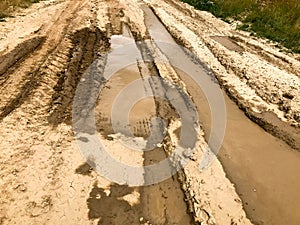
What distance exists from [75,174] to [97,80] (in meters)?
2.90

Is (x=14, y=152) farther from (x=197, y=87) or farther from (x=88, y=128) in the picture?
(x=197, y=87)

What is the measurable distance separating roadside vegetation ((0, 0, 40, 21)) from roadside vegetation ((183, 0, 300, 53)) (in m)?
6.87

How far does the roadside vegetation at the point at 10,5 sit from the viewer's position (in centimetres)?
1151

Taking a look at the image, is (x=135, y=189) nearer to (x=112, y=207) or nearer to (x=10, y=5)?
(x=112, y=207)

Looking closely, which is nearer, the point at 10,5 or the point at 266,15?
the point at 266,15

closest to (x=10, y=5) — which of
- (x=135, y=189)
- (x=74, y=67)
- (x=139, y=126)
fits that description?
(x=74, y=67)

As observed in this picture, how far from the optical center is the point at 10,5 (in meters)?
12.4

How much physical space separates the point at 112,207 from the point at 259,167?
2.41 metres

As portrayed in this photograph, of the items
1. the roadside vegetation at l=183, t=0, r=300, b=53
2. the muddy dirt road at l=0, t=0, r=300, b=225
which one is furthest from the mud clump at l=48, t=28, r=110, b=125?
the roadside vegetation at l=183, t=0, r=300, b=53

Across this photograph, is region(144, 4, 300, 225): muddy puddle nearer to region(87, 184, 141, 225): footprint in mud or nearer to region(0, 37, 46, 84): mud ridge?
region(87, 184, 141, 225): footprint in mud

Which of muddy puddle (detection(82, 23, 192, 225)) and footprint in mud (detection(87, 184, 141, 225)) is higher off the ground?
footprint in mud (detection(87, 184, 141, 225))

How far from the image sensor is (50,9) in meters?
12.2

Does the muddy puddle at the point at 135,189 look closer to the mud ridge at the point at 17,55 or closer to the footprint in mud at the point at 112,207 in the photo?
the footprint in mud at the point at 112,207

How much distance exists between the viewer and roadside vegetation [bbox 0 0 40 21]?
37.8ft
